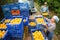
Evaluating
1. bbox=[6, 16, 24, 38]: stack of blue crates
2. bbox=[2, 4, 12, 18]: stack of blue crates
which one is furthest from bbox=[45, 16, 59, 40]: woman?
bbox=[2, 4, 12, 18]: stack of blue crates

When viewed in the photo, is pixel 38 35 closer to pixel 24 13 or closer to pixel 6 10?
pixel 24 13

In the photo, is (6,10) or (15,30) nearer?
(15,30)

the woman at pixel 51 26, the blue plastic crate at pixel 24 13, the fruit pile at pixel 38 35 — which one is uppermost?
the woman at pixel 51 26

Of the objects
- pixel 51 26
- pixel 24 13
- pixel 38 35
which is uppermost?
pixel 51 26

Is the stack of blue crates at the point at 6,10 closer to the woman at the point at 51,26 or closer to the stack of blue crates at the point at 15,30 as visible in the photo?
→ the stack of blue crates at the point at 15,30

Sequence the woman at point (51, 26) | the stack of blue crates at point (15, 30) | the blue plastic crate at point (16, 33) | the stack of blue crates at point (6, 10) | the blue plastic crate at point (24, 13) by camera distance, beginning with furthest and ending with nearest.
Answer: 1. the blue plastic crate at point (24, 13)
2. the stack of blue crates at point (6, 10)
3. the blue plastic crate at point (16, 33)
4. the stack of blue crates at point (15, 30)
5. the woman at point (51, 26)

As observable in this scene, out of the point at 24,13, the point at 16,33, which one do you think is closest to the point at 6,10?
the point at 24,13

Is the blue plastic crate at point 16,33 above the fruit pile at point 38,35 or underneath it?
underneath

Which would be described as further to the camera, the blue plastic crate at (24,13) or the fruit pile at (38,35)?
the blue plastic crate at (24,13)

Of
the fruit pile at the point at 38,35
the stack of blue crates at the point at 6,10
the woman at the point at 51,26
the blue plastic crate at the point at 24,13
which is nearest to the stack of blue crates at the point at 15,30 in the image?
the fruit pile at the point at 38,35

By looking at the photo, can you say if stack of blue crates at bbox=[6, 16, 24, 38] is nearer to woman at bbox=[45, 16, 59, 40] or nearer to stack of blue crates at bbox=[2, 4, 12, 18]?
woman at bbox=[45, 16, 59, 40]

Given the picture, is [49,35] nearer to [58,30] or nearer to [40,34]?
[40,34]

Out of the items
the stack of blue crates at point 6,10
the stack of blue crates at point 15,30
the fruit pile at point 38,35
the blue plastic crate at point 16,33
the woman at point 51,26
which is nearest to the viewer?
the fruit pile at point 38,35

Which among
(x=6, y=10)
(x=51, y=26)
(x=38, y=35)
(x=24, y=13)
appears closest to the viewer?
Answer: (x=38, y=35)
